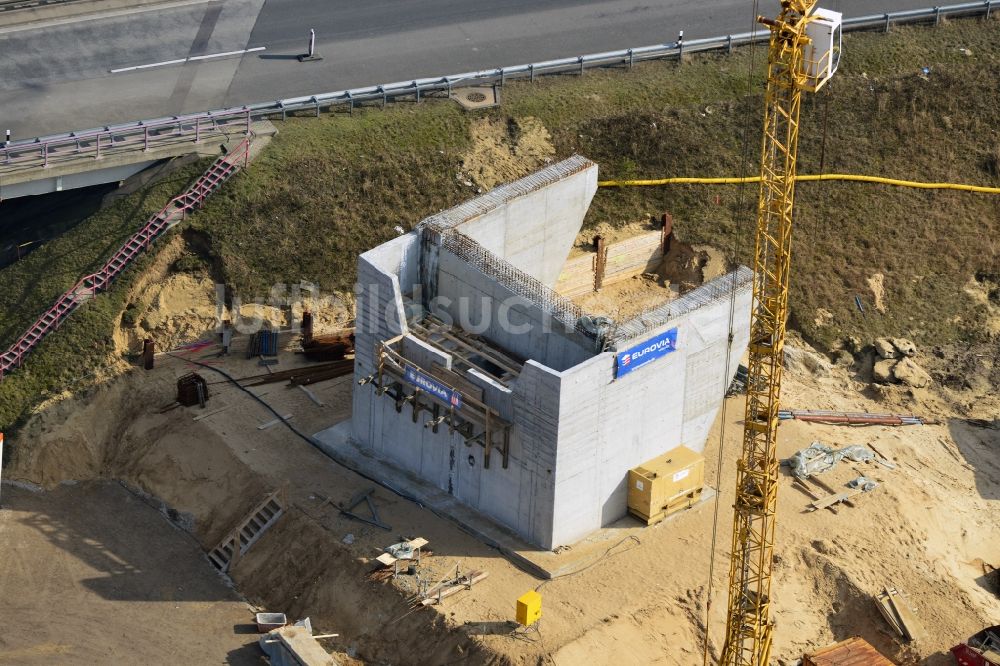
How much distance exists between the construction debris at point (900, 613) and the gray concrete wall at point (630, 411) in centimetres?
840

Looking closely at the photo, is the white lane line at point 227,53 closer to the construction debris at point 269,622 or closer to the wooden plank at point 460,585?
the construction debris at point 269,622

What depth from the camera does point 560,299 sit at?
5919cm

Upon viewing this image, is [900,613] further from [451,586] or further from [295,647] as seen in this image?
[295,647]

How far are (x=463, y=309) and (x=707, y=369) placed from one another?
8964 mm

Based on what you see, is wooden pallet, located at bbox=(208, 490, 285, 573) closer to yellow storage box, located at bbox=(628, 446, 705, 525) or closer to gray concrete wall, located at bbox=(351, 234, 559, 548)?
gray concrete wall, located at bbox=(351, 234, 559, 548)

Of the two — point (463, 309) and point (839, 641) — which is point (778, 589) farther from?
point (463, 309)

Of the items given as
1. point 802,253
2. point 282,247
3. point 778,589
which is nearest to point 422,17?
point 282,247

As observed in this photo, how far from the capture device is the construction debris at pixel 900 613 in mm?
57812

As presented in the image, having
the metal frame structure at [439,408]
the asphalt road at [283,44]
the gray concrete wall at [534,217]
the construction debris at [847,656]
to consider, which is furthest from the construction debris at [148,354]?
the construction debris at [847,656]

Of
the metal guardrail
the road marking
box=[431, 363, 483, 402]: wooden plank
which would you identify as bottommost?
box=[431, 363, 483, 402]: wooden plank

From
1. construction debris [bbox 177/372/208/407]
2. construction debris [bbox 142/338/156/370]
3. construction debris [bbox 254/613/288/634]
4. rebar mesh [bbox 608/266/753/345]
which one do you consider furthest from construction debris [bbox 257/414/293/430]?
rebar mesh [bbox 608/266/753/345]

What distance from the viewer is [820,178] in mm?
76312

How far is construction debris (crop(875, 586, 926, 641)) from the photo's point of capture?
57.8m

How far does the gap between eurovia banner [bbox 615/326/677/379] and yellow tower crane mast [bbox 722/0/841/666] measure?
16.5 feet
